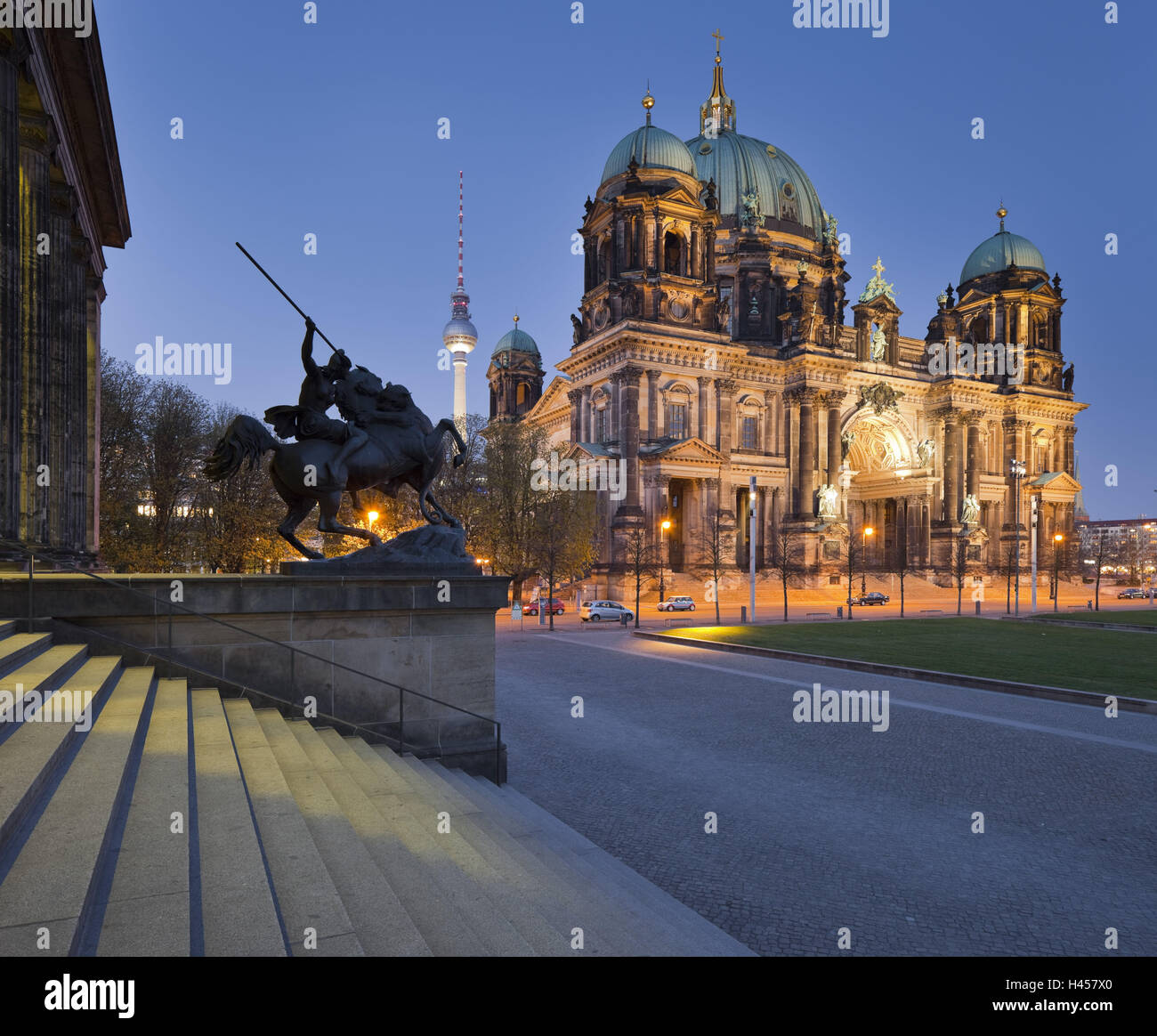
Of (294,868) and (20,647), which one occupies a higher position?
(20,647)

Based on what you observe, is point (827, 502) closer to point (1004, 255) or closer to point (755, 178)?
point (755, 178)

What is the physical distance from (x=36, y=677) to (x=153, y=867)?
3673 mm

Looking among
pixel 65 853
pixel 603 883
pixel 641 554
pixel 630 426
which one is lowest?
pixel 603 883

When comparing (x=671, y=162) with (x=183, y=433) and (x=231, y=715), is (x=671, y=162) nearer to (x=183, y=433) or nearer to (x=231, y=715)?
(x=183, y=433)

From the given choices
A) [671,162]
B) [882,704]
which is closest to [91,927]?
[882,704]

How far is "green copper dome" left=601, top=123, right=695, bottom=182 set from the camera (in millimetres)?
61094

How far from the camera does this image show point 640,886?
6668 mm

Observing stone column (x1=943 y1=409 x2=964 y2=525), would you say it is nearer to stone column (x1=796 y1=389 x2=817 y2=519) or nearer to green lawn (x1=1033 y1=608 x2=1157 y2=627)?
stone column (x1=796 y1=389 x2=817 y2=519)

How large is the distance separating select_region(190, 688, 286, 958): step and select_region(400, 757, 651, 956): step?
2.05 m

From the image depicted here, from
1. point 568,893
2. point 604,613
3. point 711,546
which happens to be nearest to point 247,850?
point 568,893

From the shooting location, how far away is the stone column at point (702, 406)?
6022 cm

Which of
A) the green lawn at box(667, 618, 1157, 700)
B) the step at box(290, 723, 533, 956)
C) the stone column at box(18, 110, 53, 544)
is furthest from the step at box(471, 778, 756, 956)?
the green lawn at box(667, 618, 1157, 700)
